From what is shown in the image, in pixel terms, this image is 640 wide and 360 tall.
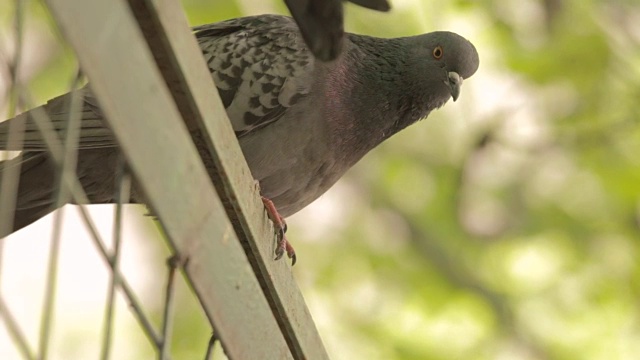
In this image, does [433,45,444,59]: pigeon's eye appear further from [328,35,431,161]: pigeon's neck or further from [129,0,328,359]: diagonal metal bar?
[129,0,328,359]: diagonal metal bar

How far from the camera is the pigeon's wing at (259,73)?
392 centimetres

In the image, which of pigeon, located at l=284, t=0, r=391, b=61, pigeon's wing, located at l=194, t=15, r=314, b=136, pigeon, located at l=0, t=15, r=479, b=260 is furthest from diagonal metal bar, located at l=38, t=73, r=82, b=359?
pigeon's wing, located at l=194, t=15, r=314, b=136

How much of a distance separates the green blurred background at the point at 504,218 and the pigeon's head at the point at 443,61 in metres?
2.16

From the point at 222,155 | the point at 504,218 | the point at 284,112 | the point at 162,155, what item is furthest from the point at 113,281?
the point at 504,218

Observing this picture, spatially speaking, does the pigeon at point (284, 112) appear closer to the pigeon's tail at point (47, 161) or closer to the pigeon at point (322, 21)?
the pigeon's tail at point (47, 161)

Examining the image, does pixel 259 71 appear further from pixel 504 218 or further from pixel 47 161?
pixel 504 218

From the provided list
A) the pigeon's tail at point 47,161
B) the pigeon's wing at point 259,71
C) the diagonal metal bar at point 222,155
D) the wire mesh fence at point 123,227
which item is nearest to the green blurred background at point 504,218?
the pigeon's wing at point 259,71

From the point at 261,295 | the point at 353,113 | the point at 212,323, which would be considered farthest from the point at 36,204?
the point at 212,323

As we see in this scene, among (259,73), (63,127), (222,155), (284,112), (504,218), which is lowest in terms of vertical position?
(504,218)

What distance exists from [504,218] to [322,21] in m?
5.80

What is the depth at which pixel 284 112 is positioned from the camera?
13.1ft

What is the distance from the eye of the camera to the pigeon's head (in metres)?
4.65

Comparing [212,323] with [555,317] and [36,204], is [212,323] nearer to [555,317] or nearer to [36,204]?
[36,204]

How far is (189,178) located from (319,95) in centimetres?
237
